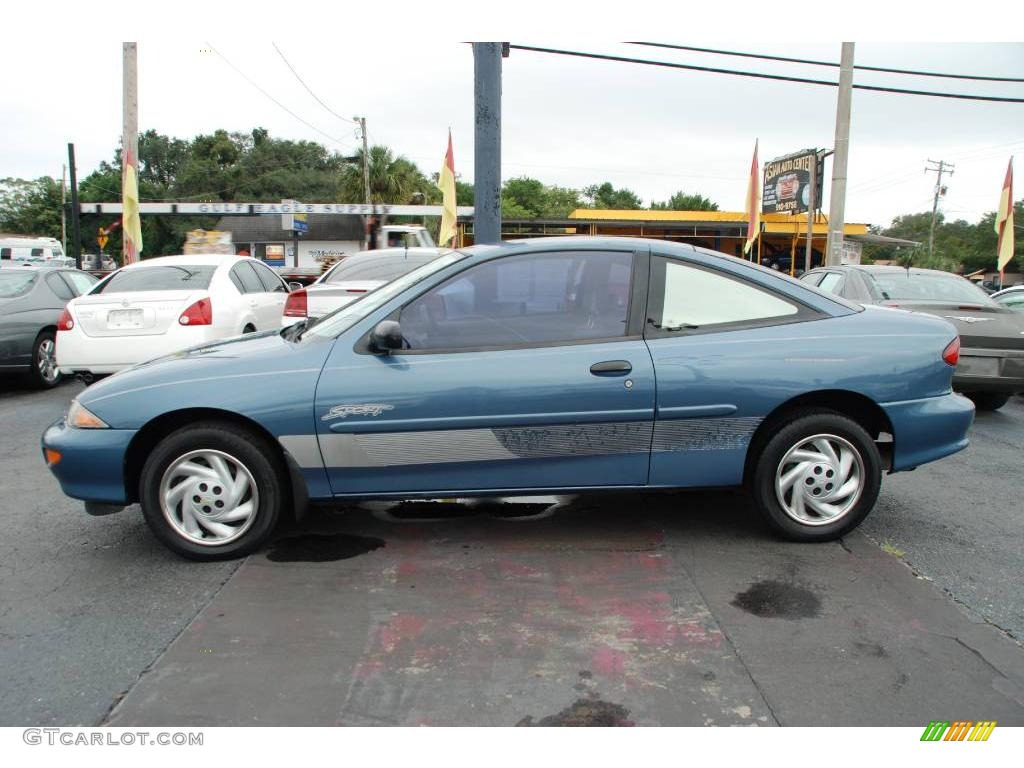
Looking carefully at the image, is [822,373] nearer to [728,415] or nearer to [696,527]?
[728,415]

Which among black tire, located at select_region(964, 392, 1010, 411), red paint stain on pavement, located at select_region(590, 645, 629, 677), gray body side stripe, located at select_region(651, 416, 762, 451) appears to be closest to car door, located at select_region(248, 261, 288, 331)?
gray body side stripe, located at select_region(651, 416, 762, 451)

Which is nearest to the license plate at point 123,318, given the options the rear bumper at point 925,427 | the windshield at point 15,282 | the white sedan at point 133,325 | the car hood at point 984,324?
the white sedan at point 133,325

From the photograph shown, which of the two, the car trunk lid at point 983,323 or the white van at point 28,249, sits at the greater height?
the white van at point 28,249

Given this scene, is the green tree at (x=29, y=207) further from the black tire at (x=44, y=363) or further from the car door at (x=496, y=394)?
the car door at (x=496, y=394)

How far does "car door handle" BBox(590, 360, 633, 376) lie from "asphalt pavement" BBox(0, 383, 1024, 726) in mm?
933

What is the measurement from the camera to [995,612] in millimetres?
3359

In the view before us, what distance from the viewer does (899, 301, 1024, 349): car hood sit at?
7.16 metres

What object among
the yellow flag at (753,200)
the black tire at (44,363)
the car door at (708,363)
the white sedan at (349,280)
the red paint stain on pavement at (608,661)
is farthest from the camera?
the yellow flag at (753,200)

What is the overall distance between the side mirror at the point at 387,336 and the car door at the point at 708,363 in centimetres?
124

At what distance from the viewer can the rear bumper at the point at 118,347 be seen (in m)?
7.58

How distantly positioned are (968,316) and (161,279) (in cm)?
794

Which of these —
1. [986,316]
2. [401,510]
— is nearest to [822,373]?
[401,510]

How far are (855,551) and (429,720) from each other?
254 cm

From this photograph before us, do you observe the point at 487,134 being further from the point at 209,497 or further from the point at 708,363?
the point at 209,497
